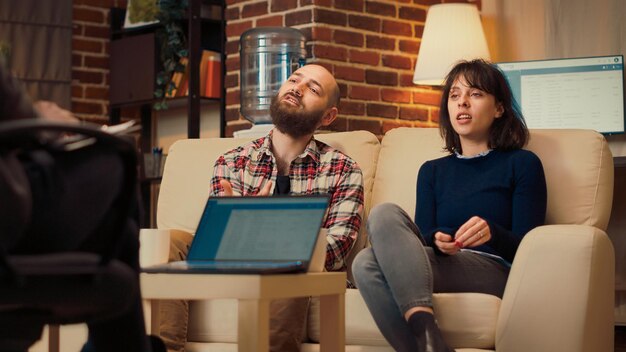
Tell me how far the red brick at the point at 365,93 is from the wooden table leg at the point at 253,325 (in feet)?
8.78

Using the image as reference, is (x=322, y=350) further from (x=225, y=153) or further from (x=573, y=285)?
(x=225, y=153)

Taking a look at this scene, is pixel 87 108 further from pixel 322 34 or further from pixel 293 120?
pixel 293 120

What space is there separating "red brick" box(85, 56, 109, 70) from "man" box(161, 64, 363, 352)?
9.89 feet

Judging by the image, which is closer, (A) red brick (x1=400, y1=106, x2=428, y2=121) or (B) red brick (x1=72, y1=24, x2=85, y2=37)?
(A) red brick (x1=400, y1=106, x2=428, y2=121)

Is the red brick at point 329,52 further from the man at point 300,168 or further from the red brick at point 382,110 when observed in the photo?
the man at point 300,168

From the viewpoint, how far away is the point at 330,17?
444cm

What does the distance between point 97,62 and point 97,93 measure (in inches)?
7.3

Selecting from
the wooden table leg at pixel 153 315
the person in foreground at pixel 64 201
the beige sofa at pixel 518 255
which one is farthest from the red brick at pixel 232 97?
the person in foreground at pixel 64 201

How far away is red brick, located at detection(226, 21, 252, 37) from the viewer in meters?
4.68

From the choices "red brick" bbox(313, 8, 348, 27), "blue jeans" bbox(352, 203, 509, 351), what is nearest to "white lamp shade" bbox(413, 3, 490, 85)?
"red brick" bbox(313, 8, 348, 27)

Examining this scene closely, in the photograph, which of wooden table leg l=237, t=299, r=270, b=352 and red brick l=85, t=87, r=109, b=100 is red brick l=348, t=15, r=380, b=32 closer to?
red brick l=85, t=87, r=109, b=100

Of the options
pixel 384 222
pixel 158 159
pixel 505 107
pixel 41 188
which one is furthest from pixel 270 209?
pixel 158 159

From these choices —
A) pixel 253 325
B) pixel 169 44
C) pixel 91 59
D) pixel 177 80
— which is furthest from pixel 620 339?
pixel 91 59

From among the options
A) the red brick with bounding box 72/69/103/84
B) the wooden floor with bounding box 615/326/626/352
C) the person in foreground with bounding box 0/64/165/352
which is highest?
the red brick with bounding box 72/69/103/84
